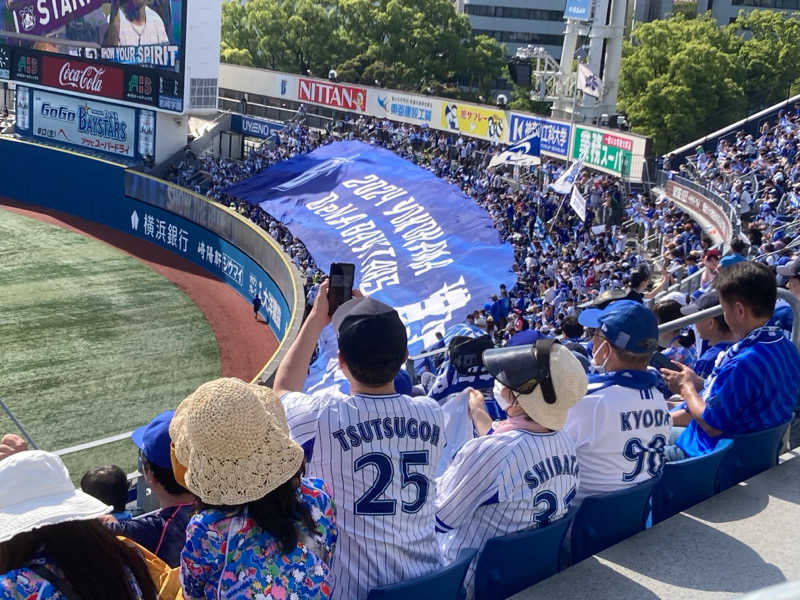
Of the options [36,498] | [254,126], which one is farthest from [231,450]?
[254,126]

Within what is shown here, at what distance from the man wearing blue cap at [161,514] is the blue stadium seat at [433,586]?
68 centimetres

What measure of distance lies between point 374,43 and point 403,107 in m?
21.5

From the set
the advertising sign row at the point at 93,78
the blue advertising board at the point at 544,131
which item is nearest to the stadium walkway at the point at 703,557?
the blue advertising board at the point at 544,131

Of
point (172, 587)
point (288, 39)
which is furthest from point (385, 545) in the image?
point (288, 39)

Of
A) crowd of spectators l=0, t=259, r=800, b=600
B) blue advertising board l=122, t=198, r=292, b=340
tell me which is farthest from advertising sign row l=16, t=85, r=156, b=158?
crowd of spectators l=0, t=259, r=800, b=600

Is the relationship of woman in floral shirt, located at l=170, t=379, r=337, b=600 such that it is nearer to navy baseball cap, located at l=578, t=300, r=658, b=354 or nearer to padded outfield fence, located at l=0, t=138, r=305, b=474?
navy baseball cap, located at l=578, t=300, r=658, b=354

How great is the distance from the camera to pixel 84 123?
30.7m

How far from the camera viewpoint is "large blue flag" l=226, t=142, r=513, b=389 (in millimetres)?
15898

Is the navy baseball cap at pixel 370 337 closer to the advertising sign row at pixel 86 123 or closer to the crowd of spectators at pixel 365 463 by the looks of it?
the crowd of spectators at pixel 365 463

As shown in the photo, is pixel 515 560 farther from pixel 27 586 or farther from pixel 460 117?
pixel 460 117

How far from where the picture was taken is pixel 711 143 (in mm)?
24266

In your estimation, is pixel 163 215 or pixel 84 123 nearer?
pixel 163 215

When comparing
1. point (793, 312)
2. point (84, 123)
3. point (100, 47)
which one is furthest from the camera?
point (84, 123)

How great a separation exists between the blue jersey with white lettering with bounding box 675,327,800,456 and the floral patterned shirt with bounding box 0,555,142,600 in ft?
9.28
